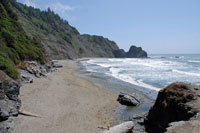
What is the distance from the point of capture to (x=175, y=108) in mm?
9477

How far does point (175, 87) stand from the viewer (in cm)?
1044

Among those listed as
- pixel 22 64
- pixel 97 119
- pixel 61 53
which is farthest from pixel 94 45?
pixel 97 119

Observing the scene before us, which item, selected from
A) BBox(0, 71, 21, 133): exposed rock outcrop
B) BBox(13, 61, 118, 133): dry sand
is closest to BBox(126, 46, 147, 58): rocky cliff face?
BBox(13, 61, 118, 133): dry sand

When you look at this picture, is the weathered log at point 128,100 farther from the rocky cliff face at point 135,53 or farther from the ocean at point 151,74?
the rocky cliff face at point 135,53

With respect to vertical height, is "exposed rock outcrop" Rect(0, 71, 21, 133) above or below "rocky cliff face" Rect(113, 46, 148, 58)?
below

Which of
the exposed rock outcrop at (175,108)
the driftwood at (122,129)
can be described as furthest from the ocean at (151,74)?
the driftwood at (122,129)

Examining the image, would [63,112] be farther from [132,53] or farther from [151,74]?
[132,53]

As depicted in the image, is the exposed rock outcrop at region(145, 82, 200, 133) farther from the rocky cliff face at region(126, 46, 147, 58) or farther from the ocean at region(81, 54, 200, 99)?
the rocky cliff face at region(126, 46, 147, 58)

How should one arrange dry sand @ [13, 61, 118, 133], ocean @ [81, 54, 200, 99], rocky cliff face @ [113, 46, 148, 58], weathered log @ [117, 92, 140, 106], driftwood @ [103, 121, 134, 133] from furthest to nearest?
rocky cliff face @ [113, 46, 148, 58], ocean @ [81, 54, 200, 99], weathered log @ [117, 92, 140, 106], dry sand @ [13, 61, 118, 133], driftwood @ [103, 121, 134, 133]

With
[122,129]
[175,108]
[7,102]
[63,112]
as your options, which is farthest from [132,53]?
[7,102]

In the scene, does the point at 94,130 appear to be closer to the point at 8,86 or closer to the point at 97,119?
the point at 97,119

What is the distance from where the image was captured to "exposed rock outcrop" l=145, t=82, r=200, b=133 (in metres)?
8.56

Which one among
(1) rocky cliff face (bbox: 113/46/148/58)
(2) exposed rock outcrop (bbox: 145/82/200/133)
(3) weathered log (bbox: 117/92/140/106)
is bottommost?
(3) weathered log (bbox: 117/92/140/106)

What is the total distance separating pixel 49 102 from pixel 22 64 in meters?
11.4
